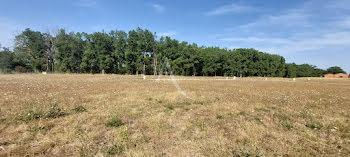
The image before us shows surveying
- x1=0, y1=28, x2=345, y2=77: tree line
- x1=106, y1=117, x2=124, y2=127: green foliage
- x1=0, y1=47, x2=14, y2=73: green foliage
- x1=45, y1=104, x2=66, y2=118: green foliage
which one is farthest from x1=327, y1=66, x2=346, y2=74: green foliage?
x1=0, y1=47, x2=14, y2=73: green foliage

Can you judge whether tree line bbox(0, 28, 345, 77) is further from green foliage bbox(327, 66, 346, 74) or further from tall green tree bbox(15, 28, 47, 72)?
green foliage bbox(327, 66, 346, 74)

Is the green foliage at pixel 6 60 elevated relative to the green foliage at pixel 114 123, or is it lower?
elevated

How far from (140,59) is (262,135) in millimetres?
61328

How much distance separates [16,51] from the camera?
186 ft

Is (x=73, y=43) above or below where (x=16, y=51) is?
above

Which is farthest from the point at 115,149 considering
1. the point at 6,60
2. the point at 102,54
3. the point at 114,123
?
the point at 6,60

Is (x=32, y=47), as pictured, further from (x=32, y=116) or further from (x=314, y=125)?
(x=314, y=125)

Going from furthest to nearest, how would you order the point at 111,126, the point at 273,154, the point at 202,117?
the point at 202,117
the point at 111,126
the point at 273,154

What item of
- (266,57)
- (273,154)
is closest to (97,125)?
(273,154)

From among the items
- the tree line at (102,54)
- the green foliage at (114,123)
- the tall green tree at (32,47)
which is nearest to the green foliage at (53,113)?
the green foliage at (114,123)

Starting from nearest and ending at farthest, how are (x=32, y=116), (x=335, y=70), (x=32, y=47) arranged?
(x=32, y=116), (x=32, y=47), (x=335, y=70)

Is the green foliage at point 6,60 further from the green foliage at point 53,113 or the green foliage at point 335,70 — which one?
the green foliage at point 335,70

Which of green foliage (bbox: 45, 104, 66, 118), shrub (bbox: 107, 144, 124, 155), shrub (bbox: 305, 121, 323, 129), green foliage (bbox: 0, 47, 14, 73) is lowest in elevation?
shrub (bbox: 107, 144, 124, 155)

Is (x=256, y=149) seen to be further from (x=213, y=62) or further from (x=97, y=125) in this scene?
(x=213, y=62)
